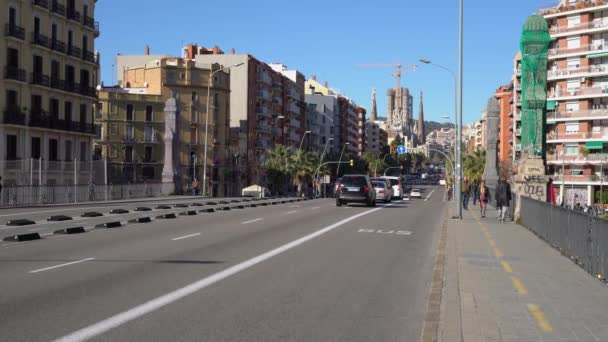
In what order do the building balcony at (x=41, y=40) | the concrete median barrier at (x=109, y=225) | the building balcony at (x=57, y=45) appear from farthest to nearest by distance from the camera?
the building balcony at (x=57, y=45) < the building balcony at (x=41, y=40) < the concrete median barrier at (x=109, y=225)

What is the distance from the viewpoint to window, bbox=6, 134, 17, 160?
5103 centimetres

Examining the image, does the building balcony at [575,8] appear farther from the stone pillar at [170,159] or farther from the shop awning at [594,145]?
the stone pillar at [170,159]

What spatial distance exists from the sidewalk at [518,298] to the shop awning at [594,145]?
6642 cm

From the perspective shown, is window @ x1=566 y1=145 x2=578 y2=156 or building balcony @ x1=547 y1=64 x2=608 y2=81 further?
window @ x1=566 y1=145 x2=578 y2=156

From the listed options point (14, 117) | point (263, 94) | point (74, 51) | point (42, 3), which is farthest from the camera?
point (263, 94)

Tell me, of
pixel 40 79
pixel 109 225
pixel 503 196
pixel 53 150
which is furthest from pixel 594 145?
pixel 109 225

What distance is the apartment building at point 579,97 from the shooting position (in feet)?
249

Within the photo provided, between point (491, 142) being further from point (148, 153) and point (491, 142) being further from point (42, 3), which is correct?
point (148, 153)

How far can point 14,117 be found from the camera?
166 feet

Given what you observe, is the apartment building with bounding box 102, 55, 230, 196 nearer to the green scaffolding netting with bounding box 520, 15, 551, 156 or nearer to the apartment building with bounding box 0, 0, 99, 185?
the apartment building with bounding box 0, 0, 99, 185

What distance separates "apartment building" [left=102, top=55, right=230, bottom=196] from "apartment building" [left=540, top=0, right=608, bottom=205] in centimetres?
4117

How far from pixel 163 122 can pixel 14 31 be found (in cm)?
3403

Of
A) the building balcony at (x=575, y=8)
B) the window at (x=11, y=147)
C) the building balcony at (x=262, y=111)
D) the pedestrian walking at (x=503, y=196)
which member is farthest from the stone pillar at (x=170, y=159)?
the building balcony at (x=262, y=111)

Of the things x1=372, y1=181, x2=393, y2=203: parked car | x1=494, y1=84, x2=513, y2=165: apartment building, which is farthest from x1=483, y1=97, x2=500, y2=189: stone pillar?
x1=494, y1=84, x2=513, y2=165: apartment building
